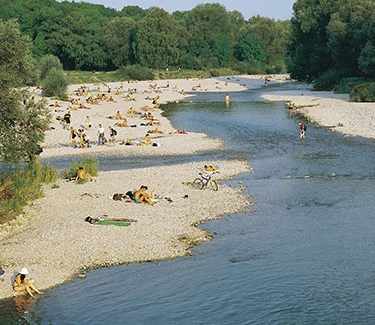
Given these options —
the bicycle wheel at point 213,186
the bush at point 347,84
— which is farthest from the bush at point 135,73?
the bicycle wheel at point 213,186

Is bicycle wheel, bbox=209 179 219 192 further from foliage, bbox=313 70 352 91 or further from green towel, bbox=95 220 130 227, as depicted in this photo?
foliage, bbox=313 70 352 91

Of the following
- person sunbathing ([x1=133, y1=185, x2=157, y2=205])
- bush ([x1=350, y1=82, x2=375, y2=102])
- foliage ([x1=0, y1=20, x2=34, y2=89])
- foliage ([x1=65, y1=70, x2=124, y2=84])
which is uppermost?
foliage ([x1=0, y1=20, x2=34, y2=89])

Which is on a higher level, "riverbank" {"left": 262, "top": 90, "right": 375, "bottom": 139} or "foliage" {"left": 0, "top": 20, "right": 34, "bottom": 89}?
"foliage" {"left": 0, "top": 20, "right": 34, "bottom": 89}

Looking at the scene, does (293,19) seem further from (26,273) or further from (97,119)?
(26,273)

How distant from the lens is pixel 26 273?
24.3 m

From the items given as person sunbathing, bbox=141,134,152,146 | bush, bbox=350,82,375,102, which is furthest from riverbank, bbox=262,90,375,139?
person sunbathing, bbox=141,134,152,146

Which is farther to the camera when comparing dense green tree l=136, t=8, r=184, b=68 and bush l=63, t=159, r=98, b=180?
dense green tree l=136, t=8, r=184, b=68

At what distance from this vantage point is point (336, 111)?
80.9 m

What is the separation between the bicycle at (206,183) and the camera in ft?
135

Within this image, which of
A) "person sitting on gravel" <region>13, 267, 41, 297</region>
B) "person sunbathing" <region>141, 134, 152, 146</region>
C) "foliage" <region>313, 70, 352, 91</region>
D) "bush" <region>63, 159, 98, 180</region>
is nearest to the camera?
"person sitting on gravel" <region>13, 267, 41, 297</region>

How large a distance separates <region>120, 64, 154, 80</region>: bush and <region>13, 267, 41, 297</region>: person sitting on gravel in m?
143

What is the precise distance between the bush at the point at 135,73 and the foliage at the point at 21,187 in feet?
408

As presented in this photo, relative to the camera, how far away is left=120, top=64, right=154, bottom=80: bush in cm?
16562

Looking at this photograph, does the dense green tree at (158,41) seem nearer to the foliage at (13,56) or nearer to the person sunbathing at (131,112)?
the person sunbathing at (131,112)
